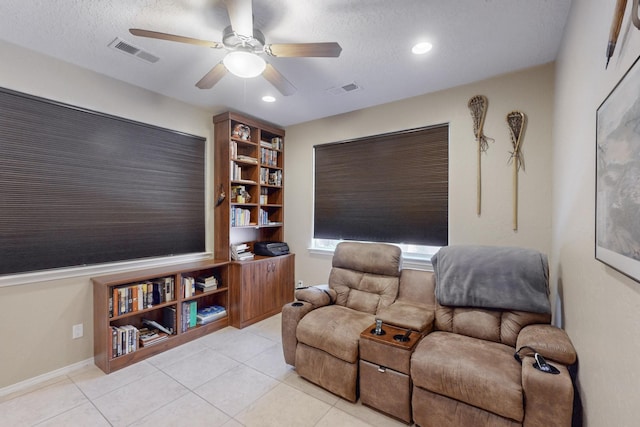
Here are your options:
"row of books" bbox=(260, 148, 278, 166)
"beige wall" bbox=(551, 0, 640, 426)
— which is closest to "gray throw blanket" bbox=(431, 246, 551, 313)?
"beige wall" bbox=(551, 0, 640, 426)

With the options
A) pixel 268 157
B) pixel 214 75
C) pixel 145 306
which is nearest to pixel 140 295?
pixel 145 306

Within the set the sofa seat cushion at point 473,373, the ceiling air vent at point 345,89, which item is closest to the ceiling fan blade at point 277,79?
the ceiling air vent at point 345,89

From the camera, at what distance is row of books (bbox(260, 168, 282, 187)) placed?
399cm

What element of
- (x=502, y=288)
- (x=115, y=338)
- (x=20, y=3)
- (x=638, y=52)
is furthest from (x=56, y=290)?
(x=638, y=52)

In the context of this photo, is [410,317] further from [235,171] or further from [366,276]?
[235,171]

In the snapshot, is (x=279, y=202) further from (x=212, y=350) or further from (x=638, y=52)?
(x=638, y=52)

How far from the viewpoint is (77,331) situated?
2486mm

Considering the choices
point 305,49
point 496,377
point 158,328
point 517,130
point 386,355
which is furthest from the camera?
point 158,328

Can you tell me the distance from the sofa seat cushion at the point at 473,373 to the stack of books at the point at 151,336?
2.46m

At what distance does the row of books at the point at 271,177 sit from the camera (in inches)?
157

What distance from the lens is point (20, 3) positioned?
5.65 feet

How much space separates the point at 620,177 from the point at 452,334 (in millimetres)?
1551

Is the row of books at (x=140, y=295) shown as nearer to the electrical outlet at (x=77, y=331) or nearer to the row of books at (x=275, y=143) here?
the electrical outlet at (x=77, y=331)

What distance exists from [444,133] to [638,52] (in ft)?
6.94
